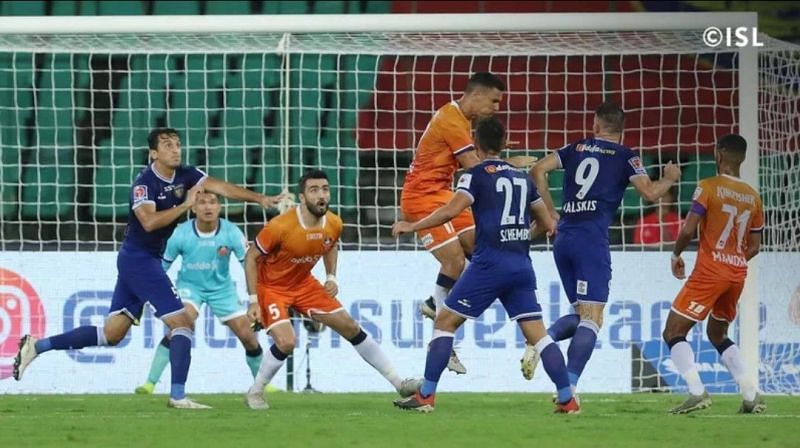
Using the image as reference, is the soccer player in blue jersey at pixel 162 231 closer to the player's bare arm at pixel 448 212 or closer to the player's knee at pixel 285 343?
the player's knee at pixel 285 343

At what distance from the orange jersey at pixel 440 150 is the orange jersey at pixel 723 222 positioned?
5.34 ft

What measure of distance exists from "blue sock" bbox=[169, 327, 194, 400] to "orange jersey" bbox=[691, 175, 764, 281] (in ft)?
11.6

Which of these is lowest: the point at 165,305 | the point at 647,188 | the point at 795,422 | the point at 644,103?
the point at 795,422

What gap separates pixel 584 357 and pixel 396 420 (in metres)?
1.37

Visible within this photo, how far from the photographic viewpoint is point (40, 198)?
15961 millimetres

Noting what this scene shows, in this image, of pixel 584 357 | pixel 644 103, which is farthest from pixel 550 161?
pixel 644 103

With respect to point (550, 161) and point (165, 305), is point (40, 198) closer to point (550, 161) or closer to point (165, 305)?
point (165, 305)

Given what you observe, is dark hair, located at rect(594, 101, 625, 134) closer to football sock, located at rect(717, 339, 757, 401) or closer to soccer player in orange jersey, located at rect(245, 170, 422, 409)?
football sock, located at rect(717, 339, 757, 401)

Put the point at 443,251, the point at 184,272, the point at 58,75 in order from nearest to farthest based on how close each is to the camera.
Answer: the point at 443,251 < the point at 184,272 < the point at 58,75

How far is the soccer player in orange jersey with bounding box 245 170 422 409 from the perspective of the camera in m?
10.8

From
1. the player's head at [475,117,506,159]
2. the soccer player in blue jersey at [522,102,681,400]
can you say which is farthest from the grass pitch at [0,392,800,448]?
the player's head at [475,117,506,159]

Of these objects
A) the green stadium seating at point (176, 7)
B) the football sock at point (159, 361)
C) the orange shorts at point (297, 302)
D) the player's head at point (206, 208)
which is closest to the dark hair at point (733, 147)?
the orange shorts at point (297, 302)

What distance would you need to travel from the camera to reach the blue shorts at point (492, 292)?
372 inches

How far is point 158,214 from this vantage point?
10.4 metres
